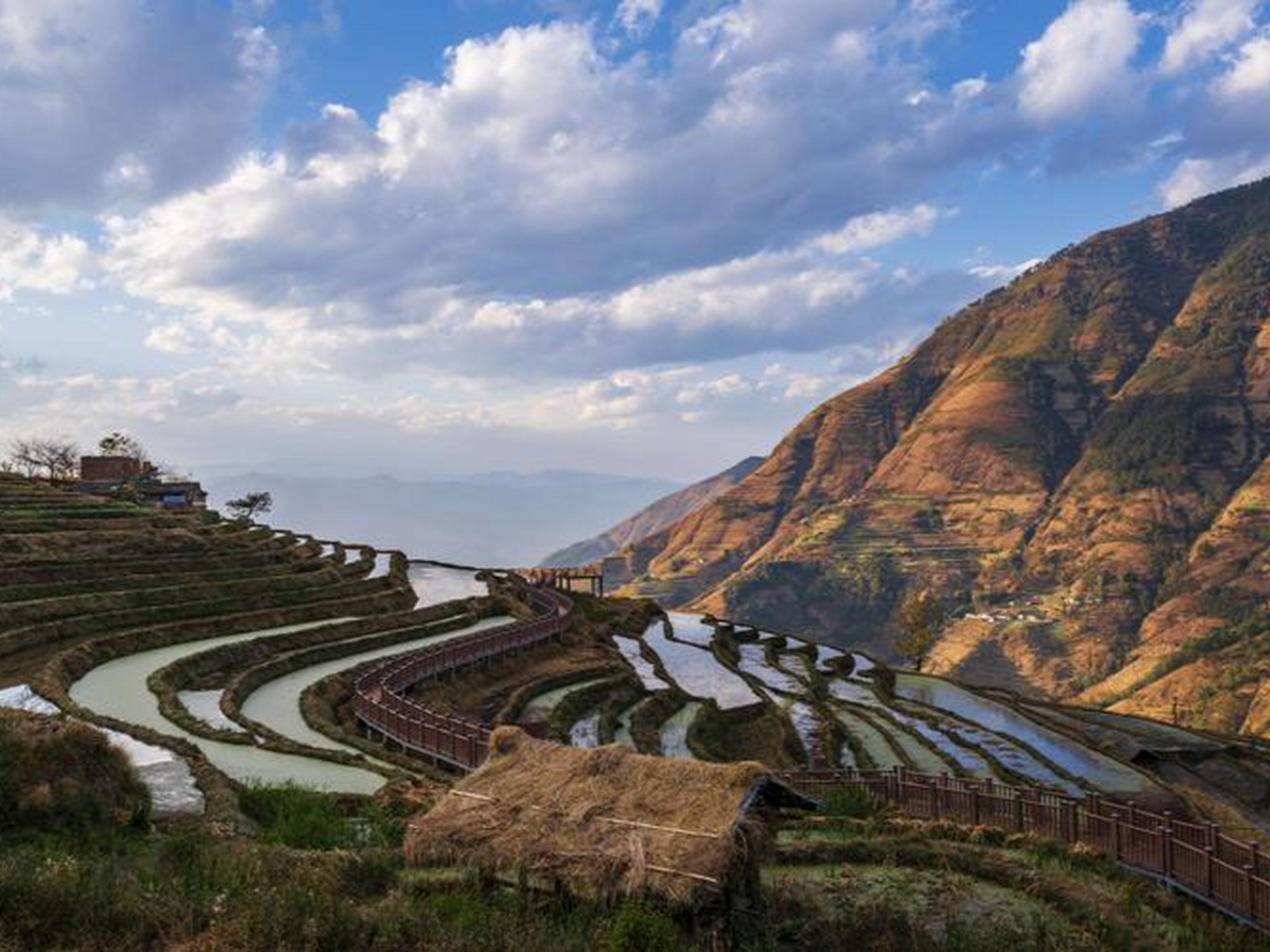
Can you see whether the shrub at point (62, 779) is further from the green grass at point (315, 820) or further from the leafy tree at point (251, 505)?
the leafy tree at point (251, 505)

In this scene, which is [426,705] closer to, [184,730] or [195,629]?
[184,730]

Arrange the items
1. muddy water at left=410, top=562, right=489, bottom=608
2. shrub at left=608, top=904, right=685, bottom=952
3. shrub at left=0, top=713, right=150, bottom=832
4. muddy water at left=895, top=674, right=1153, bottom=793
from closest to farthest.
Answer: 1. shrub at left=608, top=904, right=685, bottom=952
2. shrub at left=0, top=713, right=150, bottom=832
3. muddy water at left=895, top=674, right=1153, bottom=793
4. muddy water at left=410, top=562, right=489, bottom=608

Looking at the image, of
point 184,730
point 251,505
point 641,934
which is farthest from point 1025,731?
point 251,505

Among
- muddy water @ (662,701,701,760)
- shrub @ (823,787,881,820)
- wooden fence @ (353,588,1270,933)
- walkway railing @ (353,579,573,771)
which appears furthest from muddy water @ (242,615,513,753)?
shrub @ (823,787,881,820)

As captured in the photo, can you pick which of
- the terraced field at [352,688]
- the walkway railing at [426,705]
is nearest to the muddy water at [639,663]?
the terraced field at [352,688]

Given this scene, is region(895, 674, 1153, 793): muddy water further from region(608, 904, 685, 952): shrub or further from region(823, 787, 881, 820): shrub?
region(608, 904, 685, 952): shrub

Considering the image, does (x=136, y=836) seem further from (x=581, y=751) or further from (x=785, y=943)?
(x=785, y=943)
